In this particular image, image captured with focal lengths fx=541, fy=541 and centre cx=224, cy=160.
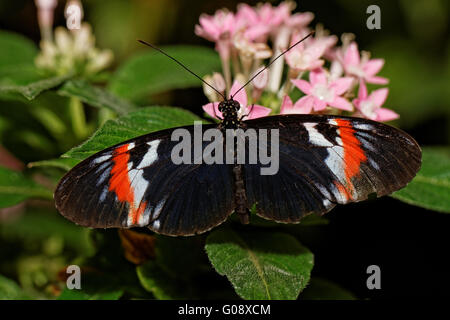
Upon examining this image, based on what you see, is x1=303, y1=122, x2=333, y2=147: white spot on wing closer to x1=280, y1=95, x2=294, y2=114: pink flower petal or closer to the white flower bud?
x1=280, y1=95, x2=294, y2=114: pink flower petal

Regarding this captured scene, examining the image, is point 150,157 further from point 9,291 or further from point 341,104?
point 9,291

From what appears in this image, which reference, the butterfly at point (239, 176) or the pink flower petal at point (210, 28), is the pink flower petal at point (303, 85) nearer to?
the butterfly at point (239, 176)

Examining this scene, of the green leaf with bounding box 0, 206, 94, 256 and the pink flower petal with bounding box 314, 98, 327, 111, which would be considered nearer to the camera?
the pink flower petal with bounding box 314, 98, 327, 111

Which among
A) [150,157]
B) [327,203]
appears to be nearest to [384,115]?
[327,203]

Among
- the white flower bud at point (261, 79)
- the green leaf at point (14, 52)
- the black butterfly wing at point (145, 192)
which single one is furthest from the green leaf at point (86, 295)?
the green leaf at point (14, 52)

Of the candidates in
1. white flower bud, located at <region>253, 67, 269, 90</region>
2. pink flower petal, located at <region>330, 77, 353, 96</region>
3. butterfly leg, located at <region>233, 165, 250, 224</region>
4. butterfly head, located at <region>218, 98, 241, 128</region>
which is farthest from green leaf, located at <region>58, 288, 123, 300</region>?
pink flower petal, located at <region>330, 77, 353, 96</region>

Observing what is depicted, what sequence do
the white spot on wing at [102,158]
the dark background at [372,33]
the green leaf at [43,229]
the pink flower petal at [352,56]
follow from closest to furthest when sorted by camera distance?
1. the white spot on wing at [102,158]
2. the pink flower petal at [352,56]
3. the green leaf at [43,229]
4. the dark background at [372,33]
